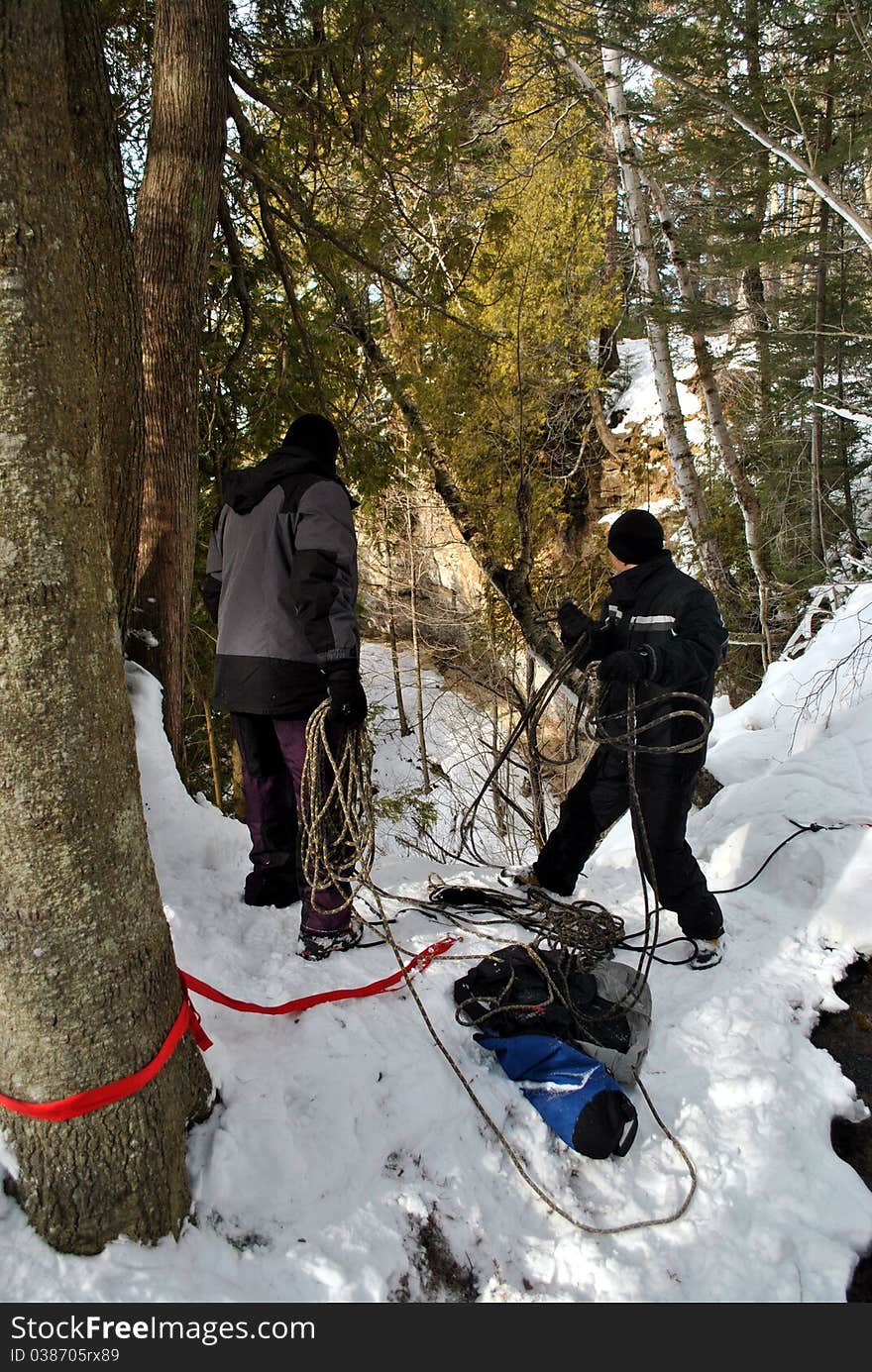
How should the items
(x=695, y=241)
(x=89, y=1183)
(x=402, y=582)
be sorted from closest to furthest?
(x=89, y=1183) → (x=695, y=241) → (x=402, y=582)

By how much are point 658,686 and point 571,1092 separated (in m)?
1.62

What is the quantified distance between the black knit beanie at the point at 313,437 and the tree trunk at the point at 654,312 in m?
5.72

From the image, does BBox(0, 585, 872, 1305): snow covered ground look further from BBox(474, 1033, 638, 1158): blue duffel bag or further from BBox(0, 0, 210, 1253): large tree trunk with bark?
A: BBox(0, 0, 210, 1253): large tree trunk with bark

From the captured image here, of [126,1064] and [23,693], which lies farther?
[126,1064]

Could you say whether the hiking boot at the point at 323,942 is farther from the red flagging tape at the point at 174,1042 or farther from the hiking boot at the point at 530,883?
the hiking boot at the point at 530,883

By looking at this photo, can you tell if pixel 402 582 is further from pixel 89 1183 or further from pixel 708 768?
pixel 89 1183

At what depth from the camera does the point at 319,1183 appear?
1.89 metres

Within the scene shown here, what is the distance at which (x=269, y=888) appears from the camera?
3016 millimetres

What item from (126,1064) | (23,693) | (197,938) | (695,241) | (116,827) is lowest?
(197,938)

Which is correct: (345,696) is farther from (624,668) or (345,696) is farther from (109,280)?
(109,280)

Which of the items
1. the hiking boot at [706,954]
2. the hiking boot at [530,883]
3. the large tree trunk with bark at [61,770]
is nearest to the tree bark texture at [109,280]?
the large tree trunk with bark at [61,770]

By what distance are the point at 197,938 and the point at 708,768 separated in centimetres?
417

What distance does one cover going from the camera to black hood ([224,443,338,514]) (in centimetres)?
274
